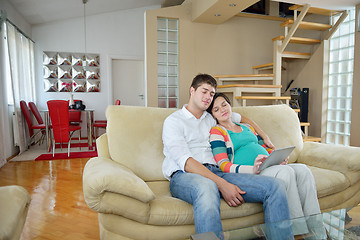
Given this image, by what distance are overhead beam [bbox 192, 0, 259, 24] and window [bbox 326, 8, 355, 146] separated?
151cm

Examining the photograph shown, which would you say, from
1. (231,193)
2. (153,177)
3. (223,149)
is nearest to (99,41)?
(153,177)

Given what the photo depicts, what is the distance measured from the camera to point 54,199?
2.59 meters

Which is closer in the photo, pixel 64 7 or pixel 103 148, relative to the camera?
pixel 103 148

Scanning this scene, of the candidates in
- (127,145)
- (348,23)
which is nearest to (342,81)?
(348,23)

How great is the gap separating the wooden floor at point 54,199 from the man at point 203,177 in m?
0.83

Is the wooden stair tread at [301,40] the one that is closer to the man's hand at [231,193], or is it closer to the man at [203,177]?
the man at [203,177]

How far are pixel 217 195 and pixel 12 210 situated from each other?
91 centimetres

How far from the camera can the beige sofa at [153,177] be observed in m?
1.33

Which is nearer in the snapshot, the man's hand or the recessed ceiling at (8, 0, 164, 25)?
the man's hand

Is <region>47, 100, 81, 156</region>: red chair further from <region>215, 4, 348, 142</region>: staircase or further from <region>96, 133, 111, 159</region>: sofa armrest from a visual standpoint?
<region>96, 133, 111, 159</region>: sofa armrest

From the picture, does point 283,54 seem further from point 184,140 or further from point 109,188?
point 109,188

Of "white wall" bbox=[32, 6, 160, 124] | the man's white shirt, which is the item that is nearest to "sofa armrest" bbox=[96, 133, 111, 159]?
the man's white shirt

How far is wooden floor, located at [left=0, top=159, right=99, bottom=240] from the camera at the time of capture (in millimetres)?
1931

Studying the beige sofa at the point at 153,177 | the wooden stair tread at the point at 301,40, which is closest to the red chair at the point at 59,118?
the beige sofa at the point at 153,177
